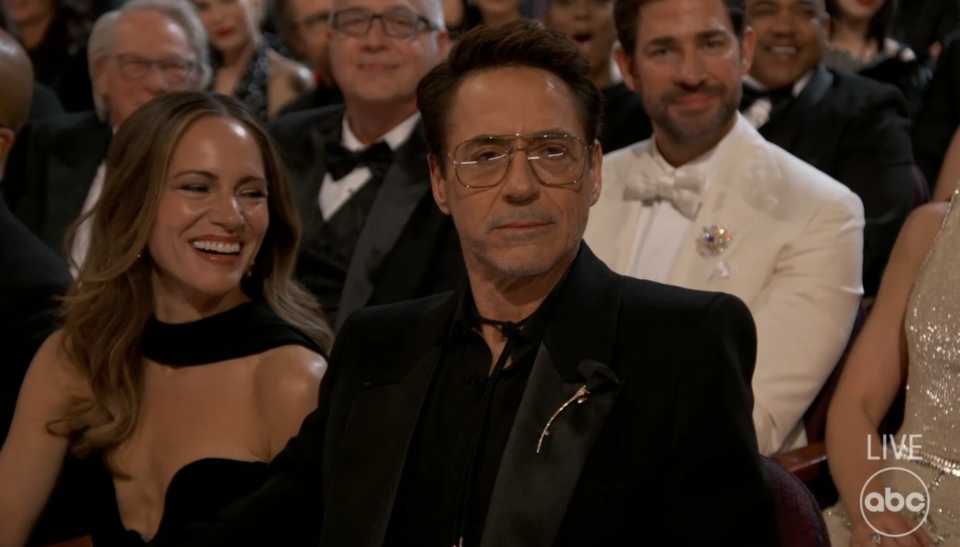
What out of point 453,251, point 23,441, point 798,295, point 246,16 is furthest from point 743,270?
point 246,16

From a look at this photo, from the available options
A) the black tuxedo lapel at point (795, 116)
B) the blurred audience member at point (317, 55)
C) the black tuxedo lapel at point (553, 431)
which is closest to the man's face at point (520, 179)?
the black tuxedo lapel at point (553, 431)

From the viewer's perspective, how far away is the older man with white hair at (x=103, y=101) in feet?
13.8

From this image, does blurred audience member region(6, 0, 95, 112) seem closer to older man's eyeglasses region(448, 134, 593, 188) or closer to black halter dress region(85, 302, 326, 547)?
black halter dress region(85, 302, 326, 547)

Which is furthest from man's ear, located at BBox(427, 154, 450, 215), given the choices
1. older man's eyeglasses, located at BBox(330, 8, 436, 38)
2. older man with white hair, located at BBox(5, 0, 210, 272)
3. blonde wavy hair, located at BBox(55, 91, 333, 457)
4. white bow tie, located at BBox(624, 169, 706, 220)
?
older man with white hair, located at BBox(5, 0, 210, 272)

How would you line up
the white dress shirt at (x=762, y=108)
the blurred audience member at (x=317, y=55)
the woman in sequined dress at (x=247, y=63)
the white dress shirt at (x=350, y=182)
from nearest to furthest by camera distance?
1. the white dress shirt at (x=350, y=182)
2. the white dress shirt at (x=762, y=108)
3. the blurred audience member at (x=317, y=55)
4. the woman in sequined dress at (x=247, y=63)

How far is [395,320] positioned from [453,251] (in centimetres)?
118

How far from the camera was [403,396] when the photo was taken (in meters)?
2.04

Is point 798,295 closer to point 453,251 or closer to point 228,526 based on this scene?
point 453,251

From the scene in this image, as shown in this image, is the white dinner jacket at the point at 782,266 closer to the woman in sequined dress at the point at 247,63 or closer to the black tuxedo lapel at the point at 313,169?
the black tuxedo lapel at the point at 313,169

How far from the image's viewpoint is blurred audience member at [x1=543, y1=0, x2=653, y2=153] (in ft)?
13.0

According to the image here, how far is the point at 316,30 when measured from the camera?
189 inches

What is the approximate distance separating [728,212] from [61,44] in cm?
313

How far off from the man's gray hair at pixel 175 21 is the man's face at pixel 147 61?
25 millimetres

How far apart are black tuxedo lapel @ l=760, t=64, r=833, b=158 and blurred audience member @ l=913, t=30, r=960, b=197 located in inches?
21.8
